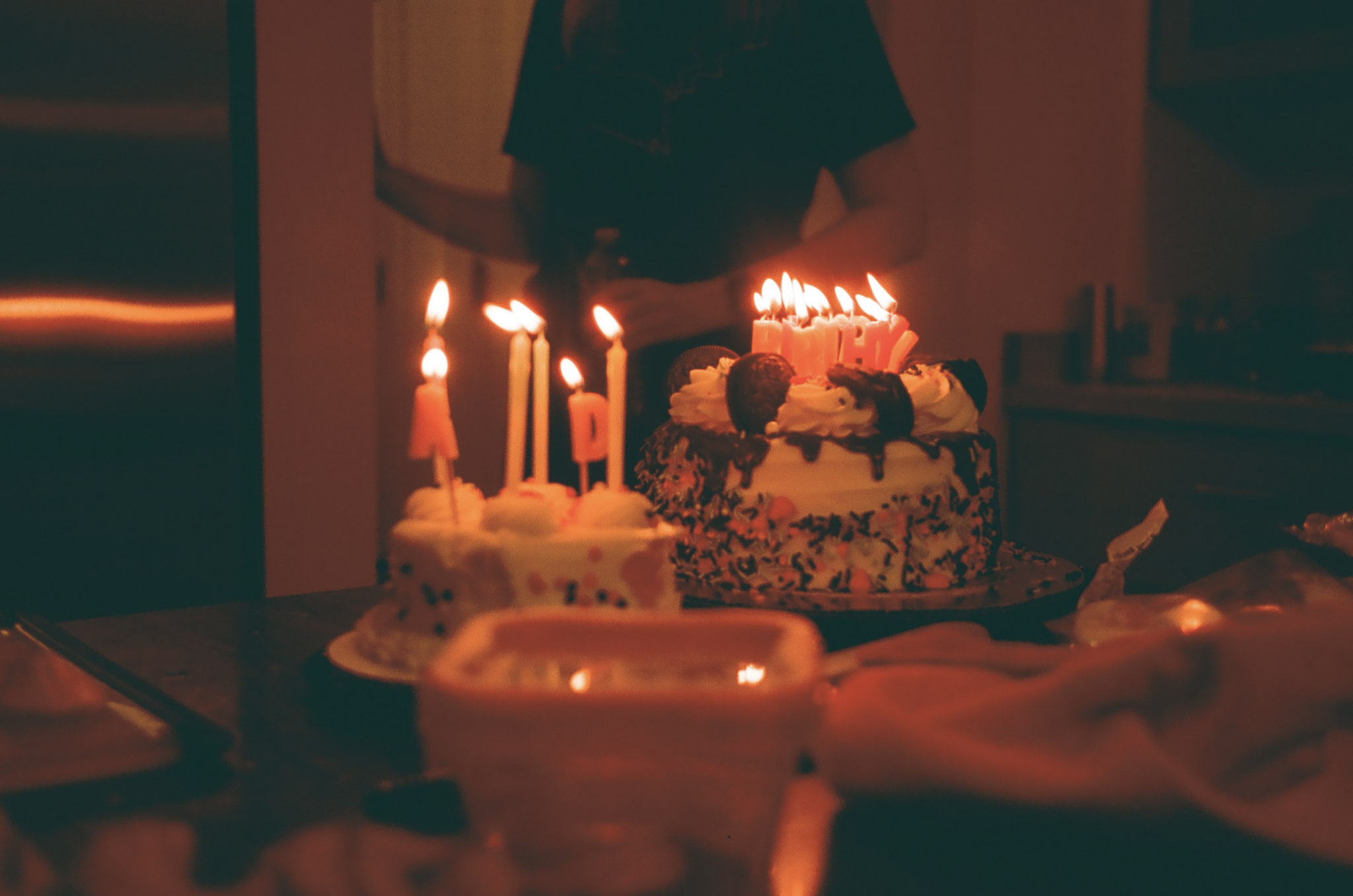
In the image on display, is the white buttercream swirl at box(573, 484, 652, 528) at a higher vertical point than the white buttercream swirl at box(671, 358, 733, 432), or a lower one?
lower

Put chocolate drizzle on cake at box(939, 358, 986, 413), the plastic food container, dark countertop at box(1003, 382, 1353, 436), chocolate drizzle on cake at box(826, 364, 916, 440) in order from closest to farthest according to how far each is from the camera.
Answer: the plastic food container
chocolate drizzle on cake at box(826, 364, 916, 440)
chocolate drizzle on cake at box(939, 358, 986, 413)
dark countertop at box(1003, 382, 1353, 436)

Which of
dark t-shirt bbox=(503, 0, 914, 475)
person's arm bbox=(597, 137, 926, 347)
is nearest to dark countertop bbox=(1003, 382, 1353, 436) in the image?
person's arm bbox=(597, 137, 926, 347)

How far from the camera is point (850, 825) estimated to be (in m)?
0.56

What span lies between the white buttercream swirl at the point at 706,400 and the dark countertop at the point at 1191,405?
5.05 ft

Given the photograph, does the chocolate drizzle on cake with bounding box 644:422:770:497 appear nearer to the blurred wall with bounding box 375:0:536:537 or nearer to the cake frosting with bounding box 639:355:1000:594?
the cake frosting with bounding box 639:355:1000:594

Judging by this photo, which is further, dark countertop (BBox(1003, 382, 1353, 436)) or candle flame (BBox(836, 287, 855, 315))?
dark countertop (BBox(1003, 382, 1353, 436))

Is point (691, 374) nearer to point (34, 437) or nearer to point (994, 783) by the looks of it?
point (994, 783)

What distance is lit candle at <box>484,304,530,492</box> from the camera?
2.63 ft

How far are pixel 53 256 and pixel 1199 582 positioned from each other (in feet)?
5.65

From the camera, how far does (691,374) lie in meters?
1.34

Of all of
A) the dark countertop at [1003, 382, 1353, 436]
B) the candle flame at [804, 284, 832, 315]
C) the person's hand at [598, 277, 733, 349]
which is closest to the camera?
the candle flame at [804, 284, 832, 315]

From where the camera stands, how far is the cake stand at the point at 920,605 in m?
0.99

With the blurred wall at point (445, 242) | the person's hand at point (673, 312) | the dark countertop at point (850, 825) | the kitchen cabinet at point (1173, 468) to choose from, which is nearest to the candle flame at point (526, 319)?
the dark countertop at point (850, 825)

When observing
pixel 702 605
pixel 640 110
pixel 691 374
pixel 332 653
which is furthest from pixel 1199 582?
pixel 640 110
